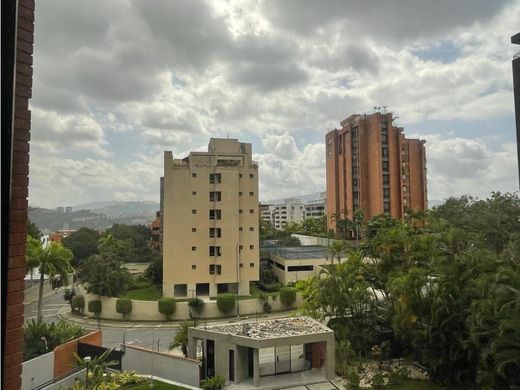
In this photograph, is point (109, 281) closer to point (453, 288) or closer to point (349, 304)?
point (349, 304)

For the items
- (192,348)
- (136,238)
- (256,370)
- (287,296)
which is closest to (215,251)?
(287,296)

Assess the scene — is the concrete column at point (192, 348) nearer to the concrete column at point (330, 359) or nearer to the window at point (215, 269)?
the concrete column at point (330, 359)

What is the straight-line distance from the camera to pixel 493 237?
86.7 feet

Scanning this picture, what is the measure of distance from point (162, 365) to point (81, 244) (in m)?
32.7

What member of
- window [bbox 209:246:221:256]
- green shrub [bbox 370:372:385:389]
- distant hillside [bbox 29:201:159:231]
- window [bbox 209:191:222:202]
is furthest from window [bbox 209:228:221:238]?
green shrub [bbox 370:372:385:389]

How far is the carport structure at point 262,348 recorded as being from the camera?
12.9 metres

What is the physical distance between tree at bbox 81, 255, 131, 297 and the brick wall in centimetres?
2602

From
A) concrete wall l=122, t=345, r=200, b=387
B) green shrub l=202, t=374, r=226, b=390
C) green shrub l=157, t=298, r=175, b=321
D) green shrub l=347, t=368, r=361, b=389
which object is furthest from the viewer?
green shrub l=157, t=298, r=175, b=321

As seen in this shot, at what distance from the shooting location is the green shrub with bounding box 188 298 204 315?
82.1 feet

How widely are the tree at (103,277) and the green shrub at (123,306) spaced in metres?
1.24

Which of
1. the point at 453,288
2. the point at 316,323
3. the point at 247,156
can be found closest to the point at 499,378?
the point at 453,288

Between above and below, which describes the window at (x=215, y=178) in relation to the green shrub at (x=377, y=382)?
above

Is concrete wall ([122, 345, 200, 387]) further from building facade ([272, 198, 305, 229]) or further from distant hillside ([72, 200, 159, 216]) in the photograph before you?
building facade ([272, 198, 305, 229])

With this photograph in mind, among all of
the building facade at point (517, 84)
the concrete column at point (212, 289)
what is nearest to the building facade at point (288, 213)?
the concrete column at point (212, 289)
